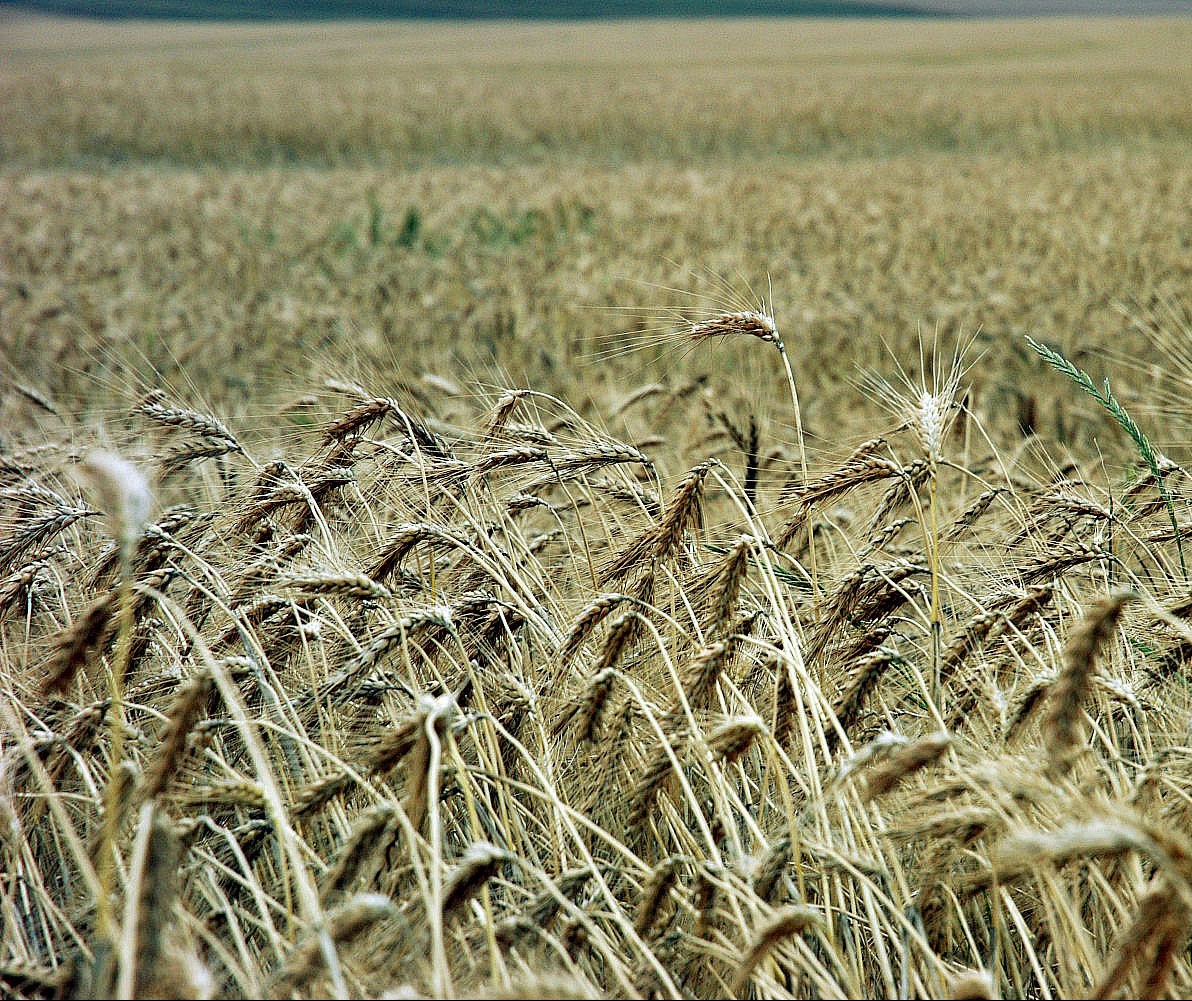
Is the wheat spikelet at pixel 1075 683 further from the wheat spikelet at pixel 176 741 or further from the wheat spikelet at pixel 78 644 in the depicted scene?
the wheat spikelet at pixel 78 644

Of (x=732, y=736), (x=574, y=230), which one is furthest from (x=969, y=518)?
(x=574, y=230)

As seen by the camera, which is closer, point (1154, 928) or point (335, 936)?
point (1154, 928)

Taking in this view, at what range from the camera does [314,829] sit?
197 centimetres

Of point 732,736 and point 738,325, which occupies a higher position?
point 738,325

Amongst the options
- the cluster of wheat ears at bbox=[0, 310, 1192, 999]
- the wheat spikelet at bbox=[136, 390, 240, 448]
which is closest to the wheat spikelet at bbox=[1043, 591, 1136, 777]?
the cluster of wheat ears at bbox=[0, 310, 1192, 999]

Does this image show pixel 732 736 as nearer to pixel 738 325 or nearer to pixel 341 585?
pixel 341 585

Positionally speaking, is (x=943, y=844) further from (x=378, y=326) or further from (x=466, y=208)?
(x=466, y=208)

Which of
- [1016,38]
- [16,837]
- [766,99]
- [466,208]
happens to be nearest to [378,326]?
[466,208]

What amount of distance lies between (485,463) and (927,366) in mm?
4233

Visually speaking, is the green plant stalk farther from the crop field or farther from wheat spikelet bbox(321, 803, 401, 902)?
wheat spikelet bbox(321, 803, 401, 902)

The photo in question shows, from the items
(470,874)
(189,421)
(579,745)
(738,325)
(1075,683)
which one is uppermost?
(738,325)

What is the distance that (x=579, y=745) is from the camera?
1.83 meters

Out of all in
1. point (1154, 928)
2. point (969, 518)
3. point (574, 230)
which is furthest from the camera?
point (574, 230)

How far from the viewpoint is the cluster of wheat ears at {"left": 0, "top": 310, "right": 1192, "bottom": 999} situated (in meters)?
1.22
